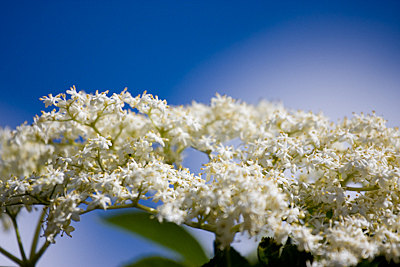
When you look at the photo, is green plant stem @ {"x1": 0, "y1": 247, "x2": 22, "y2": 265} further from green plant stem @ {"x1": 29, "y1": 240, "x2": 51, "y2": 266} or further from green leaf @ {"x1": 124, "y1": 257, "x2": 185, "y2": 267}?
green leaf @ {"x1": 124, "y1": 257, "x2": 185, "y2": 267}

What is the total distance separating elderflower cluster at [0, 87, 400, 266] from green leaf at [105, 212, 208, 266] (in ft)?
1.48

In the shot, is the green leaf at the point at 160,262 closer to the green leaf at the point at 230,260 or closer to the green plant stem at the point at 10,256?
the green leaf at the point at 230,260

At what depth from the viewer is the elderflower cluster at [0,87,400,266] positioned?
1120 mm

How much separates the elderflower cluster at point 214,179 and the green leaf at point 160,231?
0.45 metres

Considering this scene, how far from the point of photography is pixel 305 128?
6.04 ft

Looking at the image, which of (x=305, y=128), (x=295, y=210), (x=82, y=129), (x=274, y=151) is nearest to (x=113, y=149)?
(x=82, y=129)

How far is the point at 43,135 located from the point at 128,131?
389 millimetres

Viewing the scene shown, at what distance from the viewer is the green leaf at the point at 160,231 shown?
1.99m

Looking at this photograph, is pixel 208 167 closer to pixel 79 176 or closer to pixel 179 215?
pixel 179 215

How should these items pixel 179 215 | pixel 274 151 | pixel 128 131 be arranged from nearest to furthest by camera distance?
pixel 179 215 < pixel 274 151 < pixel 128 131

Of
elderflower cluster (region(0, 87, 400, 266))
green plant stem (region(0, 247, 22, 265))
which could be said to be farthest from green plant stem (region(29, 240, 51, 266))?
elderflower cluster (region(0, 87, 400, 266))

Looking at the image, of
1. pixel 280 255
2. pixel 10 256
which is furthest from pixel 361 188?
pixel 10 256

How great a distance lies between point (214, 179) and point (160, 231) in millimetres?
895

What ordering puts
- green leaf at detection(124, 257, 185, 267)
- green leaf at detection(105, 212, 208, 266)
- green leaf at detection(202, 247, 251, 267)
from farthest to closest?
1. green leaf at detection(105, 212, 208, 266)
2. green leaf at detection(124, 257, 185, 267)
3. green leaf at detection(202, 247, 251, 267)
